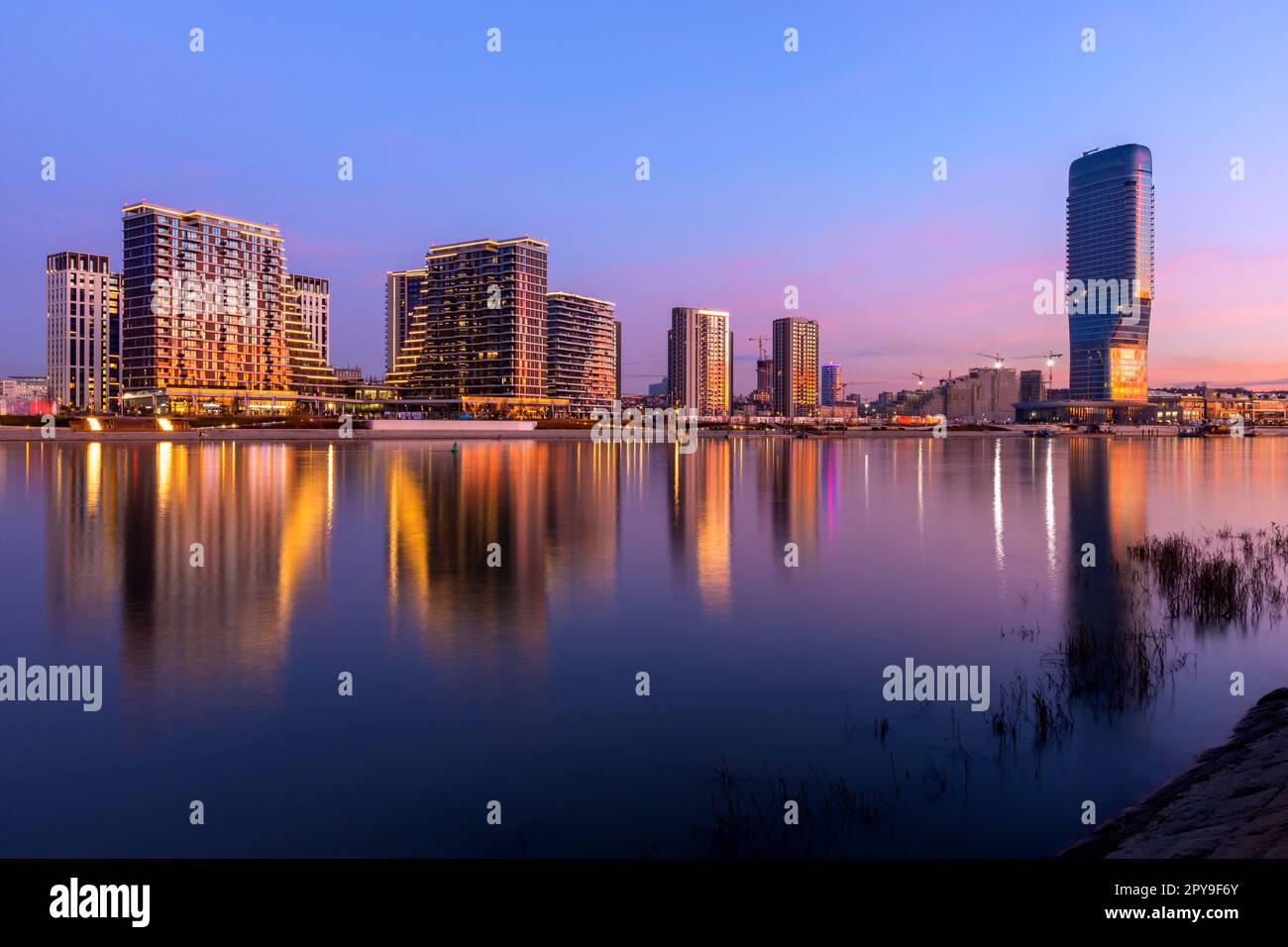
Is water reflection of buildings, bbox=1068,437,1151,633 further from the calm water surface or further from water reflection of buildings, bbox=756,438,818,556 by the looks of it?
water reflection of buildings, bbox=756,438,818,556

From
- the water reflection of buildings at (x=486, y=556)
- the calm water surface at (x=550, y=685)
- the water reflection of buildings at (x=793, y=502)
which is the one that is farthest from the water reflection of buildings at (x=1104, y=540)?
the water reflection of buildings at (x=486, y=556)

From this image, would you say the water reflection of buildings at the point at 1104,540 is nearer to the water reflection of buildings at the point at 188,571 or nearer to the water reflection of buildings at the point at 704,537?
the water reflection of buildings at the point at 704,537

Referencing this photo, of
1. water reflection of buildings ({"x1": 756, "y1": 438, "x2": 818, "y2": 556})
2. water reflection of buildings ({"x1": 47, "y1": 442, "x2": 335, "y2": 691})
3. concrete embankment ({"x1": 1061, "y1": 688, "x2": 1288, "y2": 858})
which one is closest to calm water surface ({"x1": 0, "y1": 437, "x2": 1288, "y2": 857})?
water reflection of buildings ({"x1": 47, "y1": 442, "x2": 335, "y2": 691})

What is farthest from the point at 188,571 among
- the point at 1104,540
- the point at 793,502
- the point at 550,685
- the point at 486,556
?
the point at 1104,540

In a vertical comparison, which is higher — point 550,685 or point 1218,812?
point 1218,812

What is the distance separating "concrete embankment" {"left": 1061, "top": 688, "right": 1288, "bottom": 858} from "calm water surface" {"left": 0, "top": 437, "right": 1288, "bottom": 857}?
53 cm

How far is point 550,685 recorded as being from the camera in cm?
1560

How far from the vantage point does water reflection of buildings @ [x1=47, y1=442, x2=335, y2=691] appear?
16953mm

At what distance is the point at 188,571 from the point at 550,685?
1650cm

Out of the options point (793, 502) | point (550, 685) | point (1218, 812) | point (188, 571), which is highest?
point (793, 502)

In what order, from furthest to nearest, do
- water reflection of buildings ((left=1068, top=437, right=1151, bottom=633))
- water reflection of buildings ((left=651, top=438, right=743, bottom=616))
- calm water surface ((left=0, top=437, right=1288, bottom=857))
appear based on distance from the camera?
water reflection of buildings ((left=651, top=438, right=743, bottom=616)) < water reflection of buildings ((left=1068, top=437, right=1151, bottom=633)) < calm water surface ((left=0, top=437, right=1288, bottom=857))

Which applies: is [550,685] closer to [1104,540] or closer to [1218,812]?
[1218,812]
